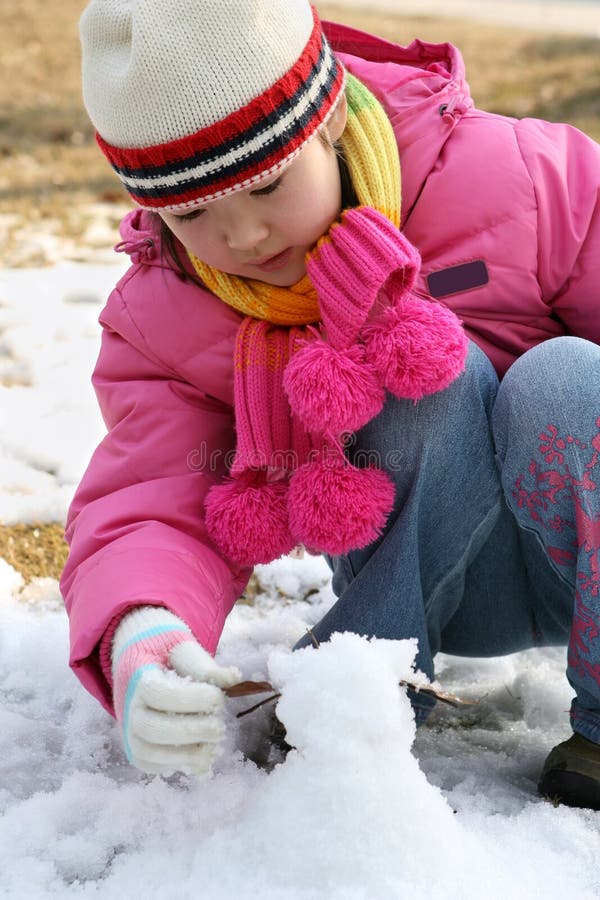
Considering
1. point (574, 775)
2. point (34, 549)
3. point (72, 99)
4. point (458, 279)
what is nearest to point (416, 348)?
point (458, 279)

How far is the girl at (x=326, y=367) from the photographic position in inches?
45.1

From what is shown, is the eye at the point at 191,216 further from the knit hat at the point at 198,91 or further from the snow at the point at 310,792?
the snow at the point at 310,792

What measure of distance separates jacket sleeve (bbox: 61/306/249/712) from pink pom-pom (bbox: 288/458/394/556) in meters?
0.13

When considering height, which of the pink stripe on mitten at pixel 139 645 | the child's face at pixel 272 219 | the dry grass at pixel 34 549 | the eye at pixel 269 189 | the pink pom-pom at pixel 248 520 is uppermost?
the eye at pixel 269 189

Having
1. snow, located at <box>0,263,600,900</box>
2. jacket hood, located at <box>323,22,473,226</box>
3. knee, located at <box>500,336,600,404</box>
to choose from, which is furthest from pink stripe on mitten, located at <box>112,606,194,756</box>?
jacket hood, located at <box>323,22,473,226</box>

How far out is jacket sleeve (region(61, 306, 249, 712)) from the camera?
1169mm

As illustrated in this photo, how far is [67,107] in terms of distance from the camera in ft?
18.6

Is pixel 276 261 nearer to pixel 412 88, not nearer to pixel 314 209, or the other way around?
pixel 314 209

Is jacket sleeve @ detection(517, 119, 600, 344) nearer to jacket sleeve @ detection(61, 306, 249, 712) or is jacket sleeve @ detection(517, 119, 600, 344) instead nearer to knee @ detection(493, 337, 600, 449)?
knee @ detection(493, 337, 600, 449)

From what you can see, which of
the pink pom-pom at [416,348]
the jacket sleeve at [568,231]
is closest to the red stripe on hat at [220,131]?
the pink pom-pom at [416,348]

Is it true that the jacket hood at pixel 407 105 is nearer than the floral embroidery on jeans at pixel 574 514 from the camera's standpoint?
No

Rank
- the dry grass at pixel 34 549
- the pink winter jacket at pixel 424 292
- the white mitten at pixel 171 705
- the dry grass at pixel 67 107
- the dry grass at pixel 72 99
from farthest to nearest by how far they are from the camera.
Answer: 1. the dry grass at pixel 72 99
2. the dry grass at pixel 67 107
3. the dry grass at pixel 34 549
4. the pink winter jacket at pixel 424 292
5. the white mitten at pixel 171 705

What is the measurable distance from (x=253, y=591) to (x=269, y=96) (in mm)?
883

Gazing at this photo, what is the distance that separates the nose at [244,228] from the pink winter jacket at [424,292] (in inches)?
6.4
